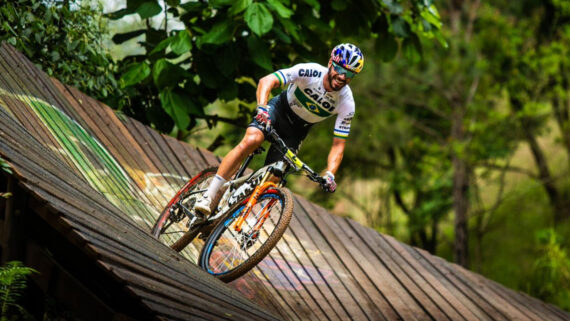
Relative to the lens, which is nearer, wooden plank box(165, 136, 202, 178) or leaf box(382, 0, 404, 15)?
wooden plank box(165, 136, 202, 178)

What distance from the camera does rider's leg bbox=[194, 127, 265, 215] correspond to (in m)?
5.85

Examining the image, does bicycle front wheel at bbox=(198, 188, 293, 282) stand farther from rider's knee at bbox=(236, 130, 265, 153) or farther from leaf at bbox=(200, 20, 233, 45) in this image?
leaf at bbox=(200, 20, 233, 45)

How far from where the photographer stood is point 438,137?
20.0 metres

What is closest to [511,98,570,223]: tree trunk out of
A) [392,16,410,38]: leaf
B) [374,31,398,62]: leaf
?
[374,31,398,62]: leaf

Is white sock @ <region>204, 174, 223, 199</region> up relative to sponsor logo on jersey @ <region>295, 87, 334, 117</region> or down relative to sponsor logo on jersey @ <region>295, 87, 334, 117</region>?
down

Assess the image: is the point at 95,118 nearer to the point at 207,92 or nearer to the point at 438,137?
the point at 207,92

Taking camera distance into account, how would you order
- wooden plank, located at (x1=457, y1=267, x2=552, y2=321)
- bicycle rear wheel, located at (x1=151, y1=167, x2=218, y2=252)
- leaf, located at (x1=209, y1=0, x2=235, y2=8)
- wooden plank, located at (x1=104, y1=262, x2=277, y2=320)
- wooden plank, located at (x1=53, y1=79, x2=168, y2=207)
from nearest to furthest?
wooden plank, located at (x1=104, y1=262, x2=277, y2=320) < bicycle rear wheel, located at (x1=151, y1=167, x2=218, y2=252) < wooden plank, located at (x1=53, y1=79, x2=168, y2=207) < wooden plank, located at (x1=457, y1=267, x2=552, y2=321) < leaf, located at (x1=209, y1=0, x2=235, y2=8)

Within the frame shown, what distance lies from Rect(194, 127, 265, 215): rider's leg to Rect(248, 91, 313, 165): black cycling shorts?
345mm

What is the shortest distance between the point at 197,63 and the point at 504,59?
12.7 metres

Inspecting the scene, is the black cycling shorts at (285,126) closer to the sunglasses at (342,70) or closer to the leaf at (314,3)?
the sunglasses at (342,70)

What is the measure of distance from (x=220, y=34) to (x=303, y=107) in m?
2.26

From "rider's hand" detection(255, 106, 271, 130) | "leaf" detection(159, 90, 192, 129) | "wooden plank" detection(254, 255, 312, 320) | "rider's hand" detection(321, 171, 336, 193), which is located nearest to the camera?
"rider's hand" detection(255, 106, 271, 130)

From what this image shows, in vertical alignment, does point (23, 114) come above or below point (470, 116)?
above

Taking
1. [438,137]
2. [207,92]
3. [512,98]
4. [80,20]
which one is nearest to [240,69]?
[207,92]
